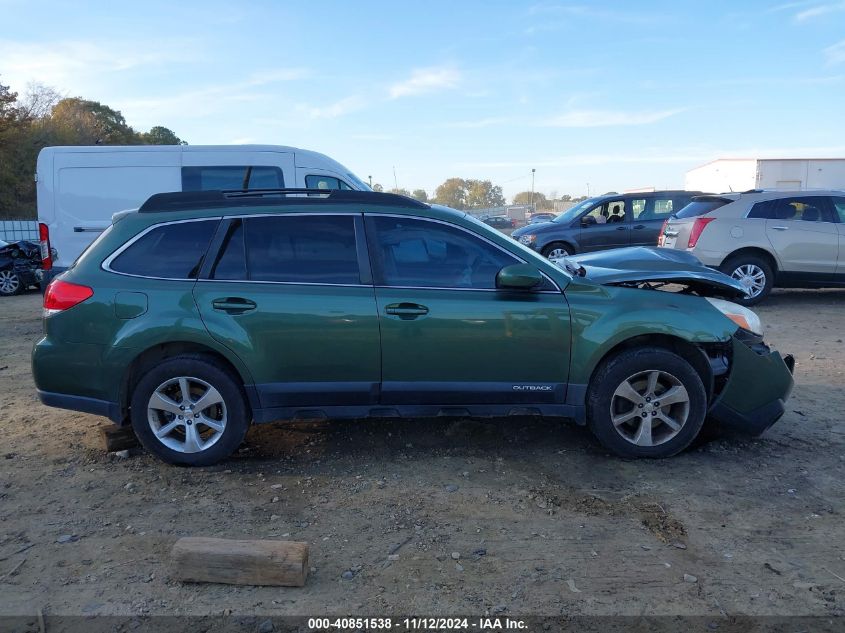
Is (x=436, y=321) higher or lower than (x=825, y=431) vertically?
higher

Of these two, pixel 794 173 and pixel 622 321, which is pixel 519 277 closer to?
pixel 622 321

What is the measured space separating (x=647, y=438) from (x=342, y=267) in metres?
2.28

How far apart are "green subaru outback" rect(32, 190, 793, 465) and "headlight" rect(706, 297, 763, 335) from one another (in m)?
0.12

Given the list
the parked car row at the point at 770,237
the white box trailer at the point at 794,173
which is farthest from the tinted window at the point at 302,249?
the white box trailer at the point at 794,173

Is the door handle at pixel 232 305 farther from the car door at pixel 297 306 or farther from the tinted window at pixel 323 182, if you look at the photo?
the tinted window at pixel 323 182

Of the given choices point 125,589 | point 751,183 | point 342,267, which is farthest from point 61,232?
point 751,183

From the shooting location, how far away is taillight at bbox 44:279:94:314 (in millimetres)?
4152

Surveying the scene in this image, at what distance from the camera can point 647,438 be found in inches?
167

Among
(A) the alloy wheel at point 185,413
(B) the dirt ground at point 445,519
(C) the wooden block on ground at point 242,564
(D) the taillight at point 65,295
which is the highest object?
(D) the taillight at point 65,295

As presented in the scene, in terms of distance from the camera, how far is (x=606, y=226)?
1352cm

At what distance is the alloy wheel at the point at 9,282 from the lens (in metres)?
14.6

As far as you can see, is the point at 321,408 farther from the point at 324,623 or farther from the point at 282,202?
the point at 324,623

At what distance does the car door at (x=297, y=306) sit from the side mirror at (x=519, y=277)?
0.84m

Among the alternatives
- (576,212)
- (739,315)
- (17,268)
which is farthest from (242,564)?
(17,268)
